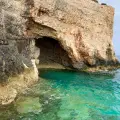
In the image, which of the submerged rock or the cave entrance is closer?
the submerged rock

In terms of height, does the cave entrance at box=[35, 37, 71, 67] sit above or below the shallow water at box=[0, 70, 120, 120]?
above

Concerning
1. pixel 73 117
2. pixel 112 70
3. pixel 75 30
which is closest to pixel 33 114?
pixel 73 117

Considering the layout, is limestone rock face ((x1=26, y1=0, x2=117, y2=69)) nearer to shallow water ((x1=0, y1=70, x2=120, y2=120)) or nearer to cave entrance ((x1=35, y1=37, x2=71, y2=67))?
cave entrance ((x1=35, y1=37, x2=71, y2=67))

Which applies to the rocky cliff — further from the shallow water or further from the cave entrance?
the shallow water

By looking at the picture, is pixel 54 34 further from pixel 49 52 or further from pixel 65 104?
pixel 65 104

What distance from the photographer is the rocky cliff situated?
1734cm

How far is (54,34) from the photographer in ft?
86.3

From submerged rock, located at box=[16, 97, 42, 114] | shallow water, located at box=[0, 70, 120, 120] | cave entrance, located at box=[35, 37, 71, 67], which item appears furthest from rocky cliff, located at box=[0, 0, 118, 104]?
shallow water, located at box=[0, 70, 120, 120]

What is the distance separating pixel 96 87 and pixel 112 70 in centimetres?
1246

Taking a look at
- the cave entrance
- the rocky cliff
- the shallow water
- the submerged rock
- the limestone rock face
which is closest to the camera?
the shallow water

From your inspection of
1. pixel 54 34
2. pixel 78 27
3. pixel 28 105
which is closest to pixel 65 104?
pixel 28 105

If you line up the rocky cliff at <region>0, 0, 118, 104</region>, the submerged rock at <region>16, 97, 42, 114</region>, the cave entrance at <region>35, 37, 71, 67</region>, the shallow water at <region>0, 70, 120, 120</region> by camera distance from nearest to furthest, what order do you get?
the shallow water at <region>0, 70, 120, 120</region> < the submerged rock at <region>16, 97, 42, 114</region> < the rocky cliff at <region>0, 0, 118, 104</region> < the cave entrance at <region>35, 37, 71, 67</region>

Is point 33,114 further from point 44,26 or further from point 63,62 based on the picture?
point 63,62

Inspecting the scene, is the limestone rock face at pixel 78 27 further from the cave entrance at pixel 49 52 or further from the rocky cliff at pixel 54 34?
the cave entrance at pixel 49 52
